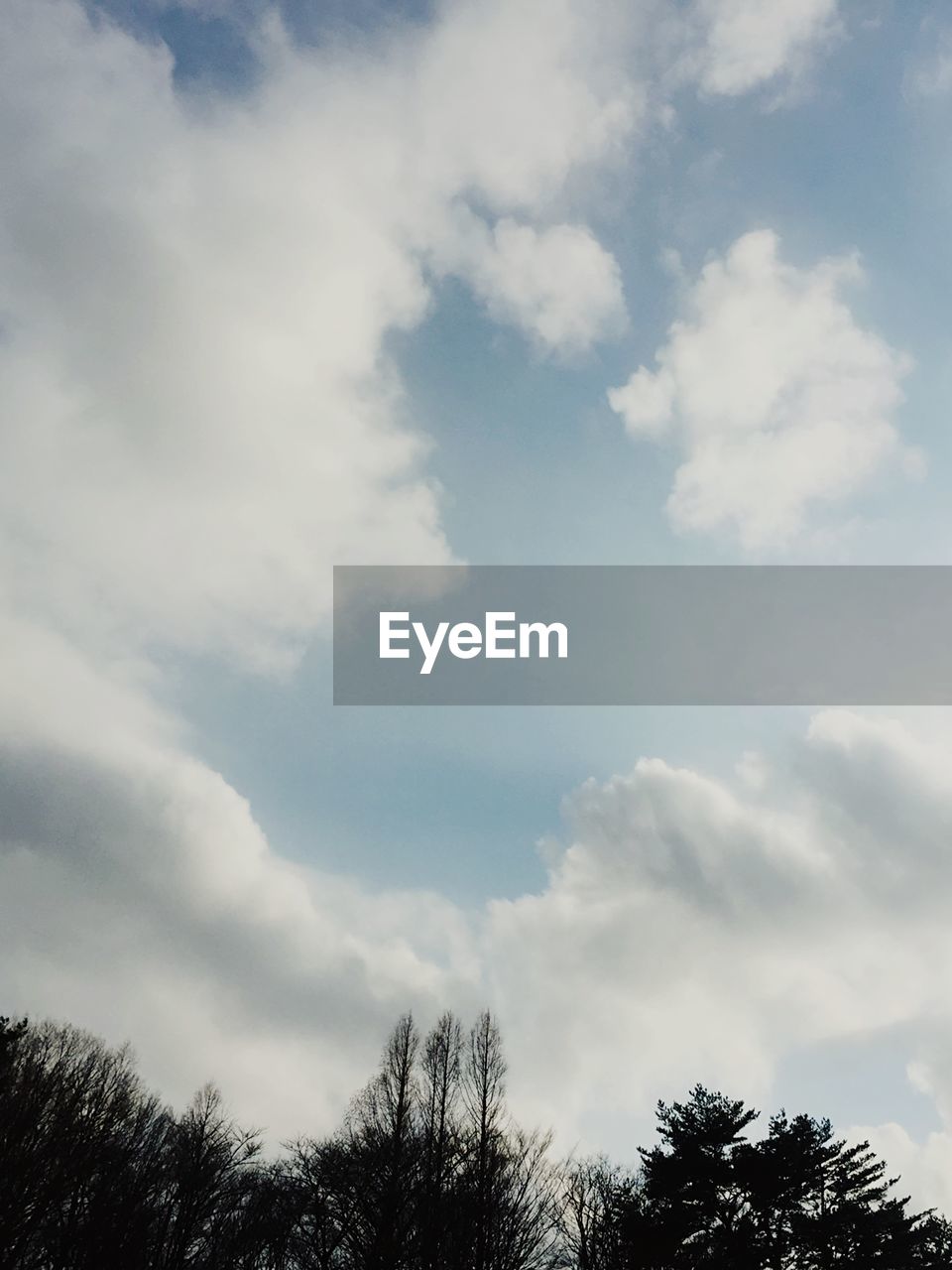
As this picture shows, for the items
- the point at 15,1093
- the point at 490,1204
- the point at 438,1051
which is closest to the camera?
the point at 15,1093

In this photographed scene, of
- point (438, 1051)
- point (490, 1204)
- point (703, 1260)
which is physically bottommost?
point (703, 1260)

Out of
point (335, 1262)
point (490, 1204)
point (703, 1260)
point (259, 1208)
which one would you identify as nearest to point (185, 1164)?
point (259, 1208)

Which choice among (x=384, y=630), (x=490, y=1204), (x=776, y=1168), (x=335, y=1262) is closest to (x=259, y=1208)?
(x=335, y=1262)

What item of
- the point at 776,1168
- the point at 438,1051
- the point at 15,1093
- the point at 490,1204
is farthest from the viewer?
the point at 776,1168

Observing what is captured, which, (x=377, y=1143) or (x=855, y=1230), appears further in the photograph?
(x=855, y=1230)

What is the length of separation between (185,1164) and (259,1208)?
14.8 feet

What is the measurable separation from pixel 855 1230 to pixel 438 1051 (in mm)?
27032

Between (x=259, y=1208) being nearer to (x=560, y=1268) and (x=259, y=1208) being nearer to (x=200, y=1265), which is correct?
(x=200, y=1265)

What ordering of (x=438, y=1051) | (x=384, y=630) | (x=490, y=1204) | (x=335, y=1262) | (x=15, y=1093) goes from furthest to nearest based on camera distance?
(x=438, y=1051) < (x=335, y=1262) < (x=490, y=1204) < (x=384, y=630) < (x=15, y=1093)

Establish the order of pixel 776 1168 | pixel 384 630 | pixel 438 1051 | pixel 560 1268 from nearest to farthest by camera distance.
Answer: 1. pixel 384 630
2. pixel 560 1268
3. pixel 438 1051
4. pixel 776 1168

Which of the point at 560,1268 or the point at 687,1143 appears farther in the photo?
the point at 687,1143

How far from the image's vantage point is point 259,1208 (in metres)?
37.6

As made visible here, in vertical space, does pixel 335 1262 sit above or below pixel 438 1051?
below

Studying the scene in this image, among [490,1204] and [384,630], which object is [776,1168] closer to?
[490,1204]
